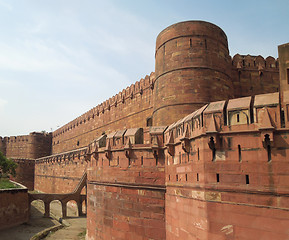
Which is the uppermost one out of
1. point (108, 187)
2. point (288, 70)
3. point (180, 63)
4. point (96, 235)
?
point (180, 63)

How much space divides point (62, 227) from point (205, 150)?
14528mm

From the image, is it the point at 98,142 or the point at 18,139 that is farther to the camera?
the point at 18,139

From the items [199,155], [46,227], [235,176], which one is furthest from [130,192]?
[46,227]

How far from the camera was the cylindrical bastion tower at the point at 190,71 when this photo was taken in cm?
1122

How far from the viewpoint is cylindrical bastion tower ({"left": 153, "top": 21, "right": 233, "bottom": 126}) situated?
36.8ft

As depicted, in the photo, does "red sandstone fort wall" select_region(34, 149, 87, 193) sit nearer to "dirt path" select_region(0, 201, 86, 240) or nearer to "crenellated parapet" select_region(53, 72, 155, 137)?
"dirt path" select_region(0, 201, 86, 240)

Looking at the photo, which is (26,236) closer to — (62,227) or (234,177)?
(62,227)

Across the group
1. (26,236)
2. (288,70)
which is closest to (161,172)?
(288,70)

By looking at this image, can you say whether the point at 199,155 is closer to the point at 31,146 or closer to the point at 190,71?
the point at 190,71

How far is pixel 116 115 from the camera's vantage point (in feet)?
73.2

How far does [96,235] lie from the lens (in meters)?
10.8

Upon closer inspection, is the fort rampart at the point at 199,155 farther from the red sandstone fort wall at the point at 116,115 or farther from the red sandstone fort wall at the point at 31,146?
the red sandstone fort wall at the point at 31,146

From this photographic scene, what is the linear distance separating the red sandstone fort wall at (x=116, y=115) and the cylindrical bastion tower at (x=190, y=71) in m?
5.00

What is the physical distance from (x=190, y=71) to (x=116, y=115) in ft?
38.5
